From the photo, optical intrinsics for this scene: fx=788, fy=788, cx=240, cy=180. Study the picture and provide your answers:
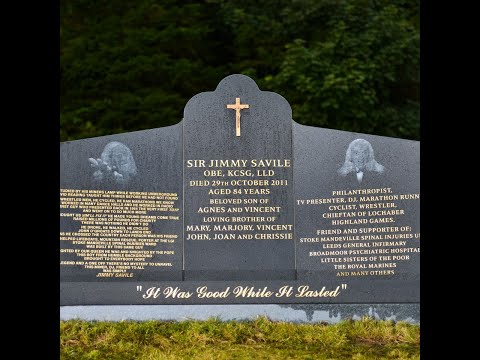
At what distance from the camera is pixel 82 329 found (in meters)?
8.35

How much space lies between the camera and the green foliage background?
49.5ft

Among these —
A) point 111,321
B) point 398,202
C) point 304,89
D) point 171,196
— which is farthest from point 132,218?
point 304,89

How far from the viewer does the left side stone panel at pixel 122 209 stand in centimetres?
884

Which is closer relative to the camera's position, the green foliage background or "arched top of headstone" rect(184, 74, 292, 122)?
"arched top of headstone" rect(184, 74, 292, 122)

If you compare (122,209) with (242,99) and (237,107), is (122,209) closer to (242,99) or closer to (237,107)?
(237,107)

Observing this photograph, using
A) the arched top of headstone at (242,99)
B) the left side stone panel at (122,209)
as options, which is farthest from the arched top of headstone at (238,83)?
the left side stone panel at (122,209)

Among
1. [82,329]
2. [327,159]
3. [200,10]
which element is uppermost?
[200,10]

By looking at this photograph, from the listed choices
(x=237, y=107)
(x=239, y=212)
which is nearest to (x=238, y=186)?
(x=239, y=212)

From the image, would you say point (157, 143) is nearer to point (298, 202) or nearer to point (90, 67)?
point (298, 202)

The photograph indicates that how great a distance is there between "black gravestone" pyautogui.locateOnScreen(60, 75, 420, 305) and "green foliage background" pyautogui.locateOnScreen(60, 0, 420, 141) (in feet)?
19.2

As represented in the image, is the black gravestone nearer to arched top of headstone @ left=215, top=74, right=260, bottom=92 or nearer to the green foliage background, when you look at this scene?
arched top of headstone @ left=215, top=74, right=260, bottom=92

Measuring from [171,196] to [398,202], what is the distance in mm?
2568

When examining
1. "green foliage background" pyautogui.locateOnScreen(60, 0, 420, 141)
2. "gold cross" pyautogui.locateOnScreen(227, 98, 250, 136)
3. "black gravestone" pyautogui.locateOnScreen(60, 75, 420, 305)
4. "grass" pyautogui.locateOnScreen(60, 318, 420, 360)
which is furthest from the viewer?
"green foliage background" pyautogui.locateOnScreen(60, 0, 420, 141)

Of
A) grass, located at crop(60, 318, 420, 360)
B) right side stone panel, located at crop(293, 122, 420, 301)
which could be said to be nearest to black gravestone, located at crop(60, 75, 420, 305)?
right side stone panel, located at crop(293, 122, 420, 301)
